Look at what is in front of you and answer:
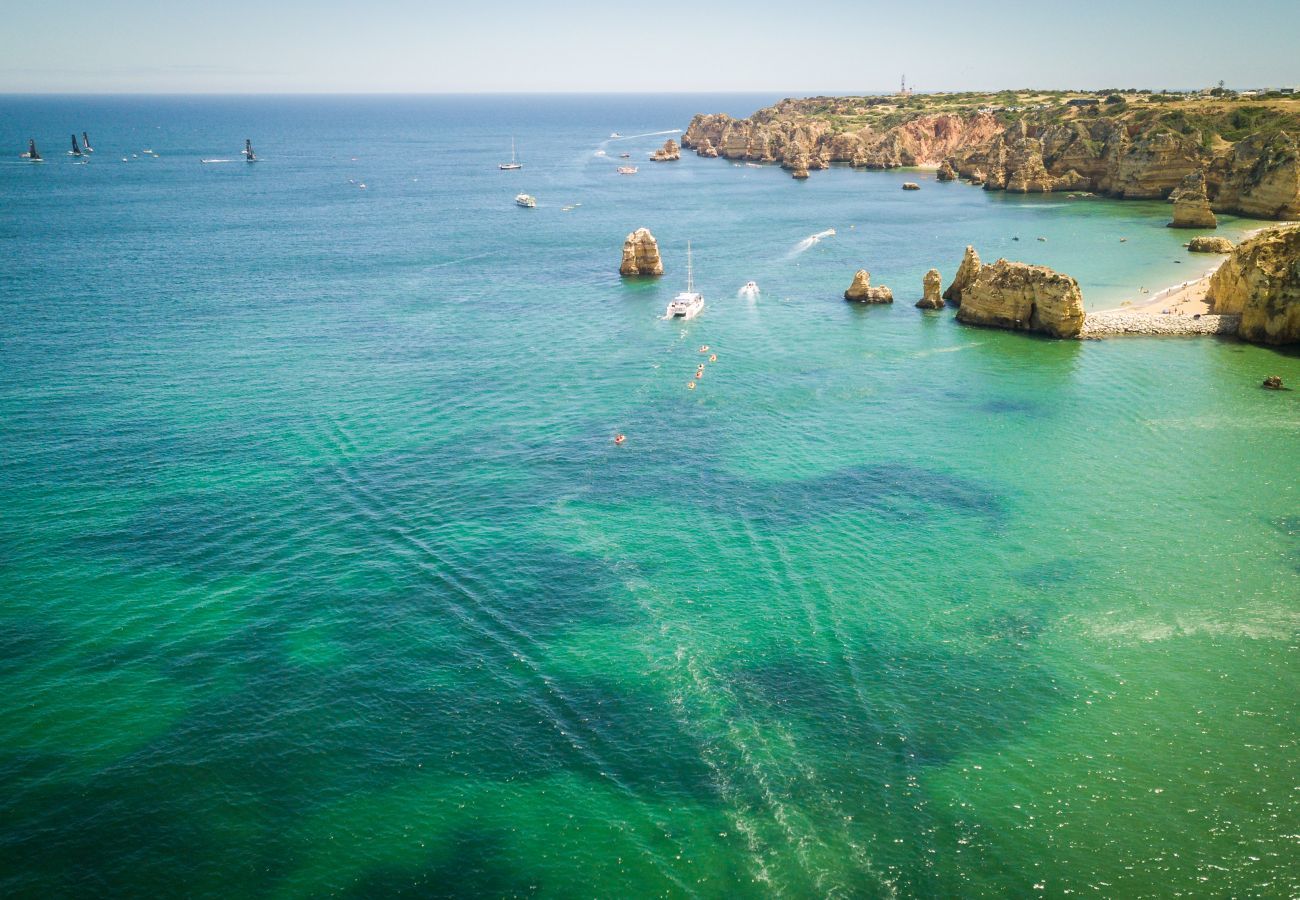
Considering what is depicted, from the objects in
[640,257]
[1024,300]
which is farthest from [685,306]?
[1024,300]

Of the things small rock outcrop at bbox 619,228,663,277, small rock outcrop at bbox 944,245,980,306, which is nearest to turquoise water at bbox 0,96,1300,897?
small rock outcrop at bbox 944,245,980,306

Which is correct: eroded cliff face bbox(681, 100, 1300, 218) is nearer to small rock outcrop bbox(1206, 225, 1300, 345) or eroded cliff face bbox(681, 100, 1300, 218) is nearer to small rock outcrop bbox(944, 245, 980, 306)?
small rock outcrop bbox(1206, 225, 1300, 345)

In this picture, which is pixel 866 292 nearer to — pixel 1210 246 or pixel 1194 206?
pixel 1210 246

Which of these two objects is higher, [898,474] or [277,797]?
[898,474]

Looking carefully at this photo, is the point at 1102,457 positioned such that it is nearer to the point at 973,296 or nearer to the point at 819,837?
the point at 973,296

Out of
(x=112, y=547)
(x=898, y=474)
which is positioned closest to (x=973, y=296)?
(x=898, y=474)

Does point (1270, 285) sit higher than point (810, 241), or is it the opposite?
point (810, 241)
